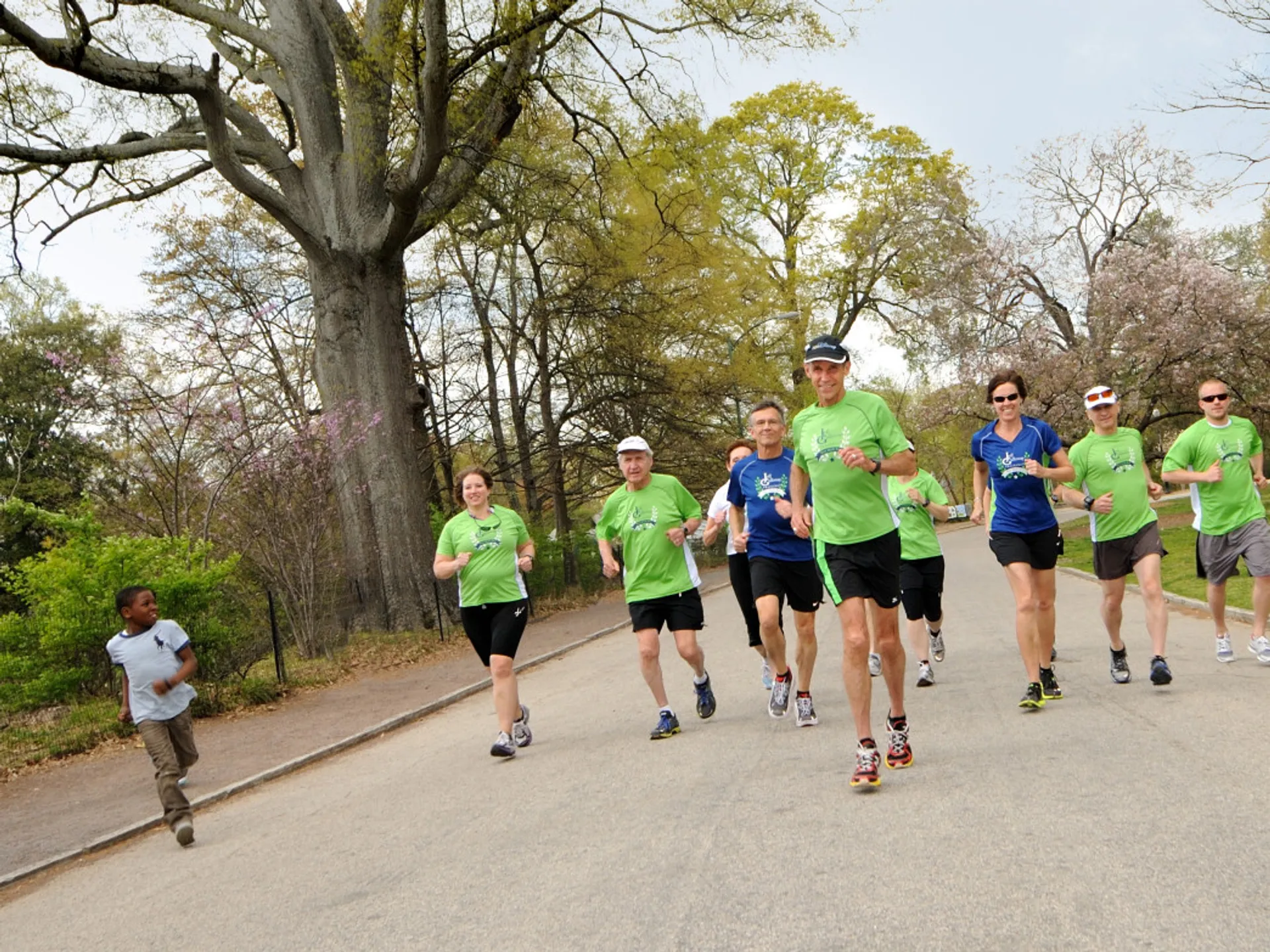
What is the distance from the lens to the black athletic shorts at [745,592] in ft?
29.9

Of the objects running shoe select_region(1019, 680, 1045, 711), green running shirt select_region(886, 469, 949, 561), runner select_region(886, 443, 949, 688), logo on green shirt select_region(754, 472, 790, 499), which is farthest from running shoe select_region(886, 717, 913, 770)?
green running shirt select_region(886, 469, 949, 561)

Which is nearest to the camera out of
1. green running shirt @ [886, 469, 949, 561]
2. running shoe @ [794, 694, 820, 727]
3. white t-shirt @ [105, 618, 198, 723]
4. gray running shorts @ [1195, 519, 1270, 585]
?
white t-shirt @ [105, 618, 198, 723]

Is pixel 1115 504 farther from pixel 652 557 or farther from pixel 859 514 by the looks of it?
pixel 652 557

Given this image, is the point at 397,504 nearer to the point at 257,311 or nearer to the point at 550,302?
the point at 257,311

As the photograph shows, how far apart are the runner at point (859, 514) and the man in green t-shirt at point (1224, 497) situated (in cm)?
343

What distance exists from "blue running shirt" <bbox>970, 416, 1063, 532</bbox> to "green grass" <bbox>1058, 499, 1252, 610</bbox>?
3.82 m

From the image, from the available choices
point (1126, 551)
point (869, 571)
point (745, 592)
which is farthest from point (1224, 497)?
point (869, 571)

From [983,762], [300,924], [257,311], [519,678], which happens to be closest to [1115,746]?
[983,762]

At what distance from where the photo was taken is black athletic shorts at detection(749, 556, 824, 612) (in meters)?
8.11

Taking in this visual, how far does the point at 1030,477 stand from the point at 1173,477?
1747 mm

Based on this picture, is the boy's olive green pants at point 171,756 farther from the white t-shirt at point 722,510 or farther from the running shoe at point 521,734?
the white t-shirt at point 722,510

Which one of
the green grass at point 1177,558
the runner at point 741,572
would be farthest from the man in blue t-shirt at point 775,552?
the green grass at point 1177,558

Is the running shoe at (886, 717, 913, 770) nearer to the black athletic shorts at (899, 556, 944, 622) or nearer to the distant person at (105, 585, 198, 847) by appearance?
the black athletic shorts at (899, 556, 944, 622)

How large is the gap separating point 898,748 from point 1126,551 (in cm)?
300
